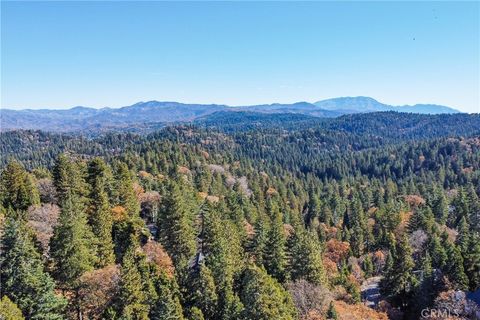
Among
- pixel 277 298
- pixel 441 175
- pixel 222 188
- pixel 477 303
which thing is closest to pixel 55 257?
pixel 277 298

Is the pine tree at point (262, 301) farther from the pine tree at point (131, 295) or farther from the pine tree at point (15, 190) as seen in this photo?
the pine tree at point (15, 190)

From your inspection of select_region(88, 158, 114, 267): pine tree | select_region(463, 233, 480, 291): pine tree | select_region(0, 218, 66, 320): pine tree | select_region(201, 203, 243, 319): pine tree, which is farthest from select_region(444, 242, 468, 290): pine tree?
select_region(0, 218, 66, 320): pine tree

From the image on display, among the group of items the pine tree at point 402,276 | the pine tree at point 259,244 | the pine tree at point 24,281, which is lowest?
the pine tree at point 402,276

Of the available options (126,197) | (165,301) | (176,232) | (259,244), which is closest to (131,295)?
(165,301)

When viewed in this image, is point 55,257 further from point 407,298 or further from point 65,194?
→ point 407,298

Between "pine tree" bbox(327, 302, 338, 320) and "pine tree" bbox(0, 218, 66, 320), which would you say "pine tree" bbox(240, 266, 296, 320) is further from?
"pine tree" bbox(0, 218, 66, 320)

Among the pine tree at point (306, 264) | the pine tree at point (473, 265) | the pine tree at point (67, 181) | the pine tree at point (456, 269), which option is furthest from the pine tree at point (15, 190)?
the pine tree at point (473, 265)
